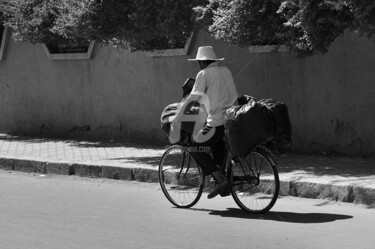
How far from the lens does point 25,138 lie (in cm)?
1728

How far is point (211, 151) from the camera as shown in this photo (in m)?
8.72

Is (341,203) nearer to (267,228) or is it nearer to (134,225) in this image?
(267,228)

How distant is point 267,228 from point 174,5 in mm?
5313

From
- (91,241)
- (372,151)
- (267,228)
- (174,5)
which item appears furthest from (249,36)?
(91,241)

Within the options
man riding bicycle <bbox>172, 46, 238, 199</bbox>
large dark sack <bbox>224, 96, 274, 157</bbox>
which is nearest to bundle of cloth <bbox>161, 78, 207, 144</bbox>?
man riding bicycle <bbox>172, 46, 238, 199</bbox>

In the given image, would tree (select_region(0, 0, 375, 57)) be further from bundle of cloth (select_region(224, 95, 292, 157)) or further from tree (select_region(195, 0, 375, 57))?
bundle of cloth (select_region(224, 95, 292, 157))

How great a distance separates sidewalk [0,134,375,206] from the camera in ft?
30.2

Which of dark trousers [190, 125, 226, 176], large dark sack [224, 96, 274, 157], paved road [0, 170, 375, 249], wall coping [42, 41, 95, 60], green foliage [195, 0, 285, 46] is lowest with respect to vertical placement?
paved road [0, 170, 375, 249]

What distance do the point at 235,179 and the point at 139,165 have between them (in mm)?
3497

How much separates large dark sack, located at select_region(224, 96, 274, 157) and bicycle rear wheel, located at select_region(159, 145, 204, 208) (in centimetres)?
79

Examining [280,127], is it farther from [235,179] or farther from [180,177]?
[180,177]

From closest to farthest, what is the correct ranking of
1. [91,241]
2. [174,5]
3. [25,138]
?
[91,241] < [174,5] < [25,138]

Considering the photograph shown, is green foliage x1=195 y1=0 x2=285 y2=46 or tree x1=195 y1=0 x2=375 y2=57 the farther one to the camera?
green foliage x1=195 y1=0 x2=285 y2=46

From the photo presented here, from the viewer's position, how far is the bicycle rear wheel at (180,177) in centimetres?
887
